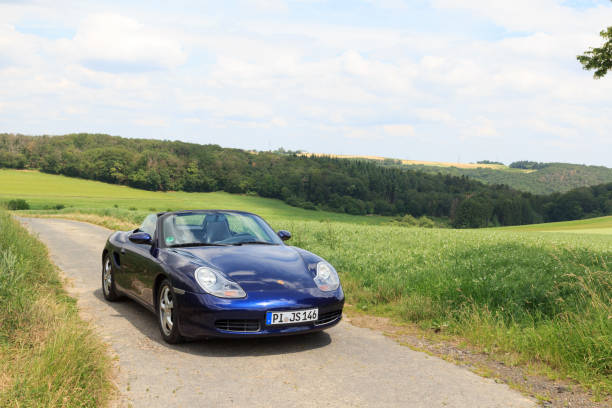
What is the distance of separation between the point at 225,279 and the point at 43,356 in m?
1.84

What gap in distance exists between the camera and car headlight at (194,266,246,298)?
5.06 metres

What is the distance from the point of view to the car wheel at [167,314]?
5320 millimetres

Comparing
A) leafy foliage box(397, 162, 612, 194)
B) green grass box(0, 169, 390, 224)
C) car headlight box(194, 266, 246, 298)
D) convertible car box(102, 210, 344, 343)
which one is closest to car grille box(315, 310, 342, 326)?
convertible car box(102, 210, 344, 343)

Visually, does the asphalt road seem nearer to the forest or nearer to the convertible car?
the convertible car

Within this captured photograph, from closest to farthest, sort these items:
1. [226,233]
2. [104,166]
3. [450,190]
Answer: [226,233] → [104,166] → [450,190]

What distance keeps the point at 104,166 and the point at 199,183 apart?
1839 centimetres

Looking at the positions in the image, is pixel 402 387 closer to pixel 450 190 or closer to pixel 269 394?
pixel 269 394

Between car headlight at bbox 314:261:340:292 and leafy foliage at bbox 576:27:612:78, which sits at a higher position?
leafy foliage at bbox 576:27:612:78

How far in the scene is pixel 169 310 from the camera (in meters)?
5.54

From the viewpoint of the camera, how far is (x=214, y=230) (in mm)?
6496

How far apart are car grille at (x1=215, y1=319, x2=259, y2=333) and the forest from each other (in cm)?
9398

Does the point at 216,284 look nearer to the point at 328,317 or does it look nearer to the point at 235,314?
the point at 235,314

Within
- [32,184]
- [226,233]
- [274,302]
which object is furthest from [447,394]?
[32,184]

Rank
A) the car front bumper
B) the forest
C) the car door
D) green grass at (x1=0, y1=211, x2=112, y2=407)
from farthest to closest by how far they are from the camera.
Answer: the forest < the car door < the car front bumper < green grass at (x1=0, y1=211, x2=112, y2=407)
